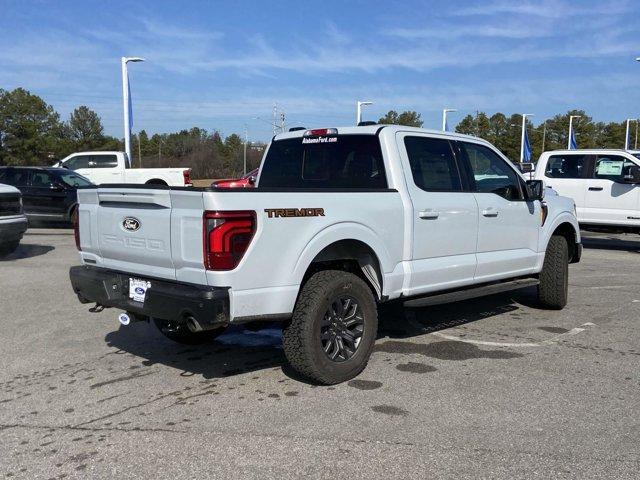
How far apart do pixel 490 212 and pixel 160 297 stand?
10.8 feet

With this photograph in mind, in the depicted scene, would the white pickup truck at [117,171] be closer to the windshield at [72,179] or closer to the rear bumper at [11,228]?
the windshield at [72,179]

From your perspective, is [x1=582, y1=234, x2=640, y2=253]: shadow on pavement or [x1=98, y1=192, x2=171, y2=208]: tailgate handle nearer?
[x1=98, y1=192, x2=171, y2=208]: tailgate handle

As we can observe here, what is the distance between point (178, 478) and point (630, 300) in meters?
6.62

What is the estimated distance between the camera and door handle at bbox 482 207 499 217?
6.03 metres

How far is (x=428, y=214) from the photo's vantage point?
17.7 feet

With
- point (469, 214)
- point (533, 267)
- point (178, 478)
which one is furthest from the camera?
point (533, 267)

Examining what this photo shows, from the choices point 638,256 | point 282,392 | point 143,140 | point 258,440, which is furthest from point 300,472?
point 143,140

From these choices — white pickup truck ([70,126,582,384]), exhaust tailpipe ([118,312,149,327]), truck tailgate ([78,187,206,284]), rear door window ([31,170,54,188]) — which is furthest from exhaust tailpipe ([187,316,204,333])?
rear door window ([31,170,54,188])

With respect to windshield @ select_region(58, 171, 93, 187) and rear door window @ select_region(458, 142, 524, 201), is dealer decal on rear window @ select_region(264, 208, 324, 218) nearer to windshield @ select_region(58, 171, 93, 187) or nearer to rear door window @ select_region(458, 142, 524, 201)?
rear door window @ select_region(458, 142, 524, 201)

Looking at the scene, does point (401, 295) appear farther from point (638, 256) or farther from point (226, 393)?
point (638, 256)

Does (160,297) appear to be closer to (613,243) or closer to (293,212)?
(293,212)

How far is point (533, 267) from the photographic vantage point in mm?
6836

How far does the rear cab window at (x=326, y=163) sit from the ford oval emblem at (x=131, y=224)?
1.45 meters

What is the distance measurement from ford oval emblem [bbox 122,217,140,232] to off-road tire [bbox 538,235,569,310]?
4.57 m
